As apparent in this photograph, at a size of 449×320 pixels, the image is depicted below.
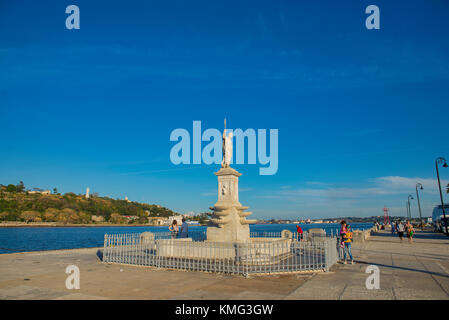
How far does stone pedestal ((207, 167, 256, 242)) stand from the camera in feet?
56.0

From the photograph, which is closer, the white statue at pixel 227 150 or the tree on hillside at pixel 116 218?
the white statue at pixel 227 150

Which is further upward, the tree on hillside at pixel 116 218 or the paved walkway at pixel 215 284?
the paved walkway at pixel 215 284

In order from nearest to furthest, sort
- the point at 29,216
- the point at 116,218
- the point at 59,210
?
the point at 29,216 → the point at 59,210 → the point at 116,218

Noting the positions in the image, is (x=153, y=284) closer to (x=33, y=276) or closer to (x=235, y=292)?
(x=235, y=292)

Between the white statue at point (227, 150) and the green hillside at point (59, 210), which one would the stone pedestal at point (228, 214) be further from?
the green hillside at point (59, 210)

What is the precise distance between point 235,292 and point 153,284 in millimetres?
2890

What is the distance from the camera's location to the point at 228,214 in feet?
56.6

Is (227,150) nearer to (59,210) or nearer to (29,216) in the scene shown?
(29,216)

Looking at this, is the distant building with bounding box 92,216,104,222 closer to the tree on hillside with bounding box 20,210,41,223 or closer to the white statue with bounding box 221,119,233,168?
the tree on hillside with bounding box 20,210,41,223

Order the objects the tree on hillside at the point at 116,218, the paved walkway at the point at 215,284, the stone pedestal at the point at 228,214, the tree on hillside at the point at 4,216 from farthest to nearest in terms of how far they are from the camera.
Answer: the tree on hillside at the point at 116,218 → the tree on hillside at the point at 4,216 → the stone pedestal at the point at 228,214 → the paved walkway at the point at 215,284

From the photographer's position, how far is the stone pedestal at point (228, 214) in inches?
672

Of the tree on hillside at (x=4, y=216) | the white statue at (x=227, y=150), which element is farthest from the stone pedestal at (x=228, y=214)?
the tree on hillside at (x=4, y=216)

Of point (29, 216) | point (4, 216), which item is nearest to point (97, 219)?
point (29, 216)

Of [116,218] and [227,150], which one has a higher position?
[227,150]
